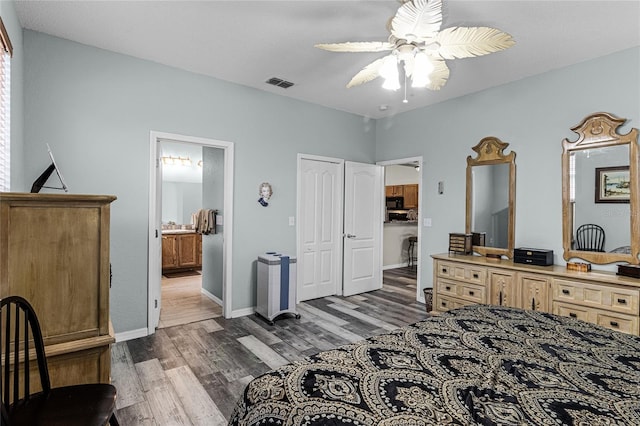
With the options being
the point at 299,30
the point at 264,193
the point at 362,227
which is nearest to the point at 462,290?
the point at 362,227

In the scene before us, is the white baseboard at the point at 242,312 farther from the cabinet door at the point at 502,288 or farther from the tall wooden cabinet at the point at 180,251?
the tall wooden cabinet at the point at 180,251

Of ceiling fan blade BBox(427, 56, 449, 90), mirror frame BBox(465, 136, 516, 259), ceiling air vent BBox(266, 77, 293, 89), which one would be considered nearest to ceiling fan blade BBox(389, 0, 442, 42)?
ceiling fan blade BBox(427, 56, 449, 90)

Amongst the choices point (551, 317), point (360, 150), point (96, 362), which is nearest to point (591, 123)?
point (551, 317)

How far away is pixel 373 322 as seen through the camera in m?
4.02

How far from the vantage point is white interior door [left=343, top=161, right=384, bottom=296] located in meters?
5.25

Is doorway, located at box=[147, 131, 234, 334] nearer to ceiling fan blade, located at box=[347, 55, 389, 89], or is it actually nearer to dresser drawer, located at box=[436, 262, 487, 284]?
ceiling fan blade, located at box=[347, 55, 389, 89]

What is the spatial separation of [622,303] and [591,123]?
5.68ft

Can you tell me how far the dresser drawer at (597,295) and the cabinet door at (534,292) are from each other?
8 centimetres

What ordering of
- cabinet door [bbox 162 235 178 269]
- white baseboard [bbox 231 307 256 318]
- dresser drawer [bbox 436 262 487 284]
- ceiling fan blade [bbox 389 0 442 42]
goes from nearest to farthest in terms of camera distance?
ceiling fan blade [bbox 389 0 442 42] → dresser drawer [bbox 436 262 487 284] → white baseboard [bbox 231 307 256 318] → cabinet door [bbox 162 235 178 269]

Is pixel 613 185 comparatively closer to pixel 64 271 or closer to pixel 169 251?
pixel 64 271

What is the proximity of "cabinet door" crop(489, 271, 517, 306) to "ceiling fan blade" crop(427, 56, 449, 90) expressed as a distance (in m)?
2.08

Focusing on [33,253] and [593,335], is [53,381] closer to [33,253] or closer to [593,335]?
[33,253]

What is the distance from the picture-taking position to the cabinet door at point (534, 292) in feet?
10.5

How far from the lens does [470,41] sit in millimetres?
2072
